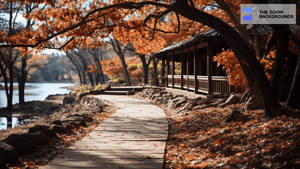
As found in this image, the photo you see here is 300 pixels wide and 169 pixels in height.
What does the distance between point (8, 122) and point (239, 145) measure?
16731 millimetres

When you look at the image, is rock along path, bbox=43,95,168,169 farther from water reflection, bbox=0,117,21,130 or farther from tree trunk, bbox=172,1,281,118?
water reflection, bbox=0,117,21,130

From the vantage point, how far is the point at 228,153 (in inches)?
173

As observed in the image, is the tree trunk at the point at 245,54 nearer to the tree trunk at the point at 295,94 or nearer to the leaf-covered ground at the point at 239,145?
the leaf-covered ground at the point at 239,145

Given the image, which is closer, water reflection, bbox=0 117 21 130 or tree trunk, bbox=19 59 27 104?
water reflection, bbox=0 117 21 130

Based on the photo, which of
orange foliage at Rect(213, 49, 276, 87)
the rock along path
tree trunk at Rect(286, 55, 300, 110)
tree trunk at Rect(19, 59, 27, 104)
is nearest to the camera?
the rock along path

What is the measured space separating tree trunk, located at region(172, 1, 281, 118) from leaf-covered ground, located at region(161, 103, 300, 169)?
406 millimetres

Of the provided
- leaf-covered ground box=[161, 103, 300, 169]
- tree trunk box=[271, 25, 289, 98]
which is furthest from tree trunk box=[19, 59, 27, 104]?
tree trunk box=[271, 25, 289, 98]

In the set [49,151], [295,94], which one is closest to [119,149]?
[49,151]

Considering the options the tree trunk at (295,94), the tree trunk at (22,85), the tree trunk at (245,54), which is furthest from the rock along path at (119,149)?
the tree trunk at (22,85)

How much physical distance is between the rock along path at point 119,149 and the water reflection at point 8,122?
11069 millimetres

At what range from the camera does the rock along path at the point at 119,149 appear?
166 inches

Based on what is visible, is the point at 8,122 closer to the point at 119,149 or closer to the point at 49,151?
the point at 49,151

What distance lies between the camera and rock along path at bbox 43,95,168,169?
4.22 meters

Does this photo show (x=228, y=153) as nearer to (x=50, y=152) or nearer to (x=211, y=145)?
(x=211, y=145)
